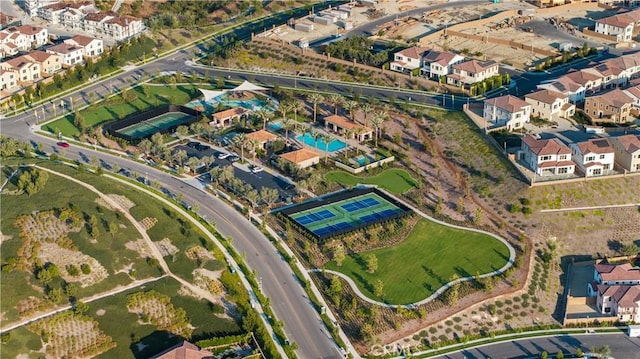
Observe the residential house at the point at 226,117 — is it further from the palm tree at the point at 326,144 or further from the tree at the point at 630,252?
the tree at the point at 630,252

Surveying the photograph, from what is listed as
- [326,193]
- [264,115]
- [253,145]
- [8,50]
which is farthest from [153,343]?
[8,50]

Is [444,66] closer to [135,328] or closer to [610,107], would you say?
[610,107]

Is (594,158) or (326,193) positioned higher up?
(594,158)

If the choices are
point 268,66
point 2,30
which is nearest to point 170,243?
point 268,66

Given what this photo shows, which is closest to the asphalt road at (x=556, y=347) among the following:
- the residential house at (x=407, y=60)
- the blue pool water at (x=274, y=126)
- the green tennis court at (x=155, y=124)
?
the blue pool water at (x=274, y=126)

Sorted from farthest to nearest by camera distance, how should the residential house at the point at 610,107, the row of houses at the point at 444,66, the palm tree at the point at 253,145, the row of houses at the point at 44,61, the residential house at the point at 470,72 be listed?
the row of houses at the point at 44,61, the row of houses at the point at 444,66, the residential house at the point at 470,72, the residential house at the point at 610,107, the palm tree at the point at 253,145

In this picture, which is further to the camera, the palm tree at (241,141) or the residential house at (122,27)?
the residential house at (122,27)
